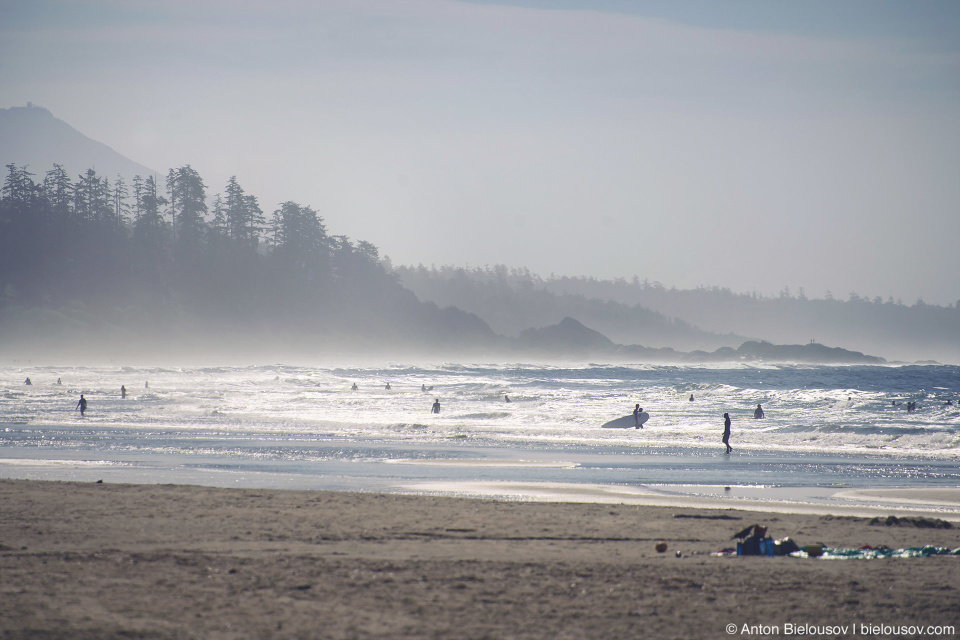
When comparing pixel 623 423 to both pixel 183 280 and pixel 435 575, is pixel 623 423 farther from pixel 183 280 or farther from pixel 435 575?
pixel 183 280

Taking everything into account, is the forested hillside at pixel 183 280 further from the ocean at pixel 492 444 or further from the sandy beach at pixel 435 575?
the sandy beach at pixel 435 575

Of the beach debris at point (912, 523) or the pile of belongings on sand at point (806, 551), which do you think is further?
the beach debris at point (912, 523)

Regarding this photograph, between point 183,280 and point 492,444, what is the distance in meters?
109

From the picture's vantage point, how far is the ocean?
62.7 ft

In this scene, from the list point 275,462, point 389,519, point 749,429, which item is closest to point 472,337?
point 749,429

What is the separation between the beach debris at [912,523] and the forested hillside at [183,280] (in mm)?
108573

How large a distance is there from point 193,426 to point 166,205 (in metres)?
111

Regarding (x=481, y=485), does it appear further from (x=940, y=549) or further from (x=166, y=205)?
(x=166, y=205)

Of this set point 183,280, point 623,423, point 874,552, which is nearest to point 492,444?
point 623,423

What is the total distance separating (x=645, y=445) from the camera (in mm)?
30484

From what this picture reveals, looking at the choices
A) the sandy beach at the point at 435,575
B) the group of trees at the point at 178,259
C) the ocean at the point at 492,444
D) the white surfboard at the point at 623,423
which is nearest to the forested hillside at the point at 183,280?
the group of trees at the point at 178,259

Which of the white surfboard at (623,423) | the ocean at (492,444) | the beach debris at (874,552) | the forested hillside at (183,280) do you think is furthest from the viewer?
the forested hillside at (183,280)

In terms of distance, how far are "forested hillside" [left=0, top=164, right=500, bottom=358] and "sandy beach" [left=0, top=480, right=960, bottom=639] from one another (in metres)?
104

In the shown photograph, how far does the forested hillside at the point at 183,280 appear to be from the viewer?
365 feet
